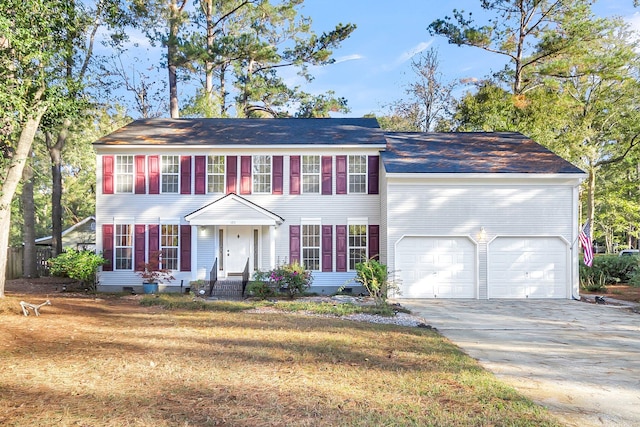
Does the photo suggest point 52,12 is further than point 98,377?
Yes

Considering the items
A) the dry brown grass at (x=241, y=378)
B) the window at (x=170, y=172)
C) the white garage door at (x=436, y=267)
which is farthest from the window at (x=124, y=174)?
the white garage door at (x=436, y=267)

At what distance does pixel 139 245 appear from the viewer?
616 inches

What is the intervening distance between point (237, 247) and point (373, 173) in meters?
5.90

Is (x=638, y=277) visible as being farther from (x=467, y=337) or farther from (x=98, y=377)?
(x=98, y=377)

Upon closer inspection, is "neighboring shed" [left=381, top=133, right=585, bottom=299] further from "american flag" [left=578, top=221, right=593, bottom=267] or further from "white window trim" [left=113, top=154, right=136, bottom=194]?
"white window trim" [left=113, top=154, right=136, bottom=194]

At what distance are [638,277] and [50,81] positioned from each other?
18256mm

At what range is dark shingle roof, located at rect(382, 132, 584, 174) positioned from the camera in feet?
47.1

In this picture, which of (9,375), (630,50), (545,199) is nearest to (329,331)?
(9,375)

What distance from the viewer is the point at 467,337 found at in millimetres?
8219

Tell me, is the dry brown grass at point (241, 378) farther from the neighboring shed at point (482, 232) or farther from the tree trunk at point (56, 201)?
the tree trunk at point (56, 201)

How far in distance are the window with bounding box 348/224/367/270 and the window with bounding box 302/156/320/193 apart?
80.5 inches

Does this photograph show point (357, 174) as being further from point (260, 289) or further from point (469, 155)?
point (260, 289)

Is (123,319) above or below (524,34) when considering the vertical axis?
below

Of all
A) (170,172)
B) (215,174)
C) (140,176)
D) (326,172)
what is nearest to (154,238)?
(140,176)
